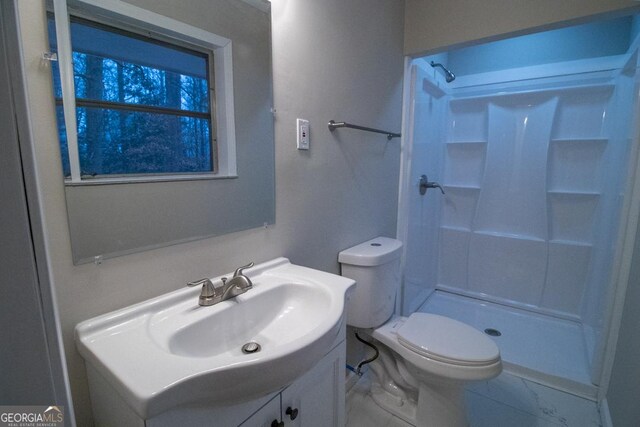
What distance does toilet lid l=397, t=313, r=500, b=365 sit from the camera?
121cm

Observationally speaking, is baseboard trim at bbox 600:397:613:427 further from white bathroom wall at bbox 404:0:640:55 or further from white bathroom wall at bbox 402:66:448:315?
white bathroom wall at bbox 404:0:640:55

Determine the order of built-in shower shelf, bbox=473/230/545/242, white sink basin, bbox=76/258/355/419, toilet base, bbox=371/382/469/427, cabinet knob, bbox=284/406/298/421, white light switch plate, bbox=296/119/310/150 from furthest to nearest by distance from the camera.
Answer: built-in shower shelf, bbox=473/230/545/242 < toilet base, bbox=371/382/469/427 < white light switch plate, bbox=296/119/310/150 < cabinet knob, bbox=284/406/298/421 < white sink basin, bbox=76/258/355/419

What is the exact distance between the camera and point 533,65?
2281 mm

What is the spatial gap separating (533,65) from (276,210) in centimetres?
242

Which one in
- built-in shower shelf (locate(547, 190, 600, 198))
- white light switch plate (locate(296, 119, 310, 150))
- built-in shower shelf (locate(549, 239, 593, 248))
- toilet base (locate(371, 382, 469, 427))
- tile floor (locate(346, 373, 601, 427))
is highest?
white light switch plate (locate(296, 119, 310, 150))

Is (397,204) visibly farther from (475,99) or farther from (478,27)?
(475,99)

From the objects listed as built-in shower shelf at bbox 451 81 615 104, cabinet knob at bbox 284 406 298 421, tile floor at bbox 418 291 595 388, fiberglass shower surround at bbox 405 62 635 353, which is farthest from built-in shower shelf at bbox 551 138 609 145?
cabinet knob at bbox 284 406 298 421

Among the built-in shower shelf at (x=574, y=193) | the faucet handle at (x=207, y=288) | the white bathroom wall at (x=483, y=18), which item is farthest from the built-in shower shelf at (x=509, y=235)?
the faucet handle at (x=207, y=288)

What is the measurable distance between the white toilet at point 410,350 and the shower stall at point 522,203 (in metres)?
0.54

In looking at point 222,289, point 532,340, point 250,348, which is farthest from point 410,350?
point 532,340

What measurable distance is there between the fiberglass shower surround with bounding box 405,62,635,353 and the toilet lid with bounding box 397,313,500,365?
64 centimetres

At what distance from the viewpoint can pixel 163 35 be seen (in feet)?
2.64

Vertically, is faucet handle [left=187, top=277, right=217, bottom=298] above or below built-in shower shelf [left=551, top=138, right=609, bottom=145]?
below

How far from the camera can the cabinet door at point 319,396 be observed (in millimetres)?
827
